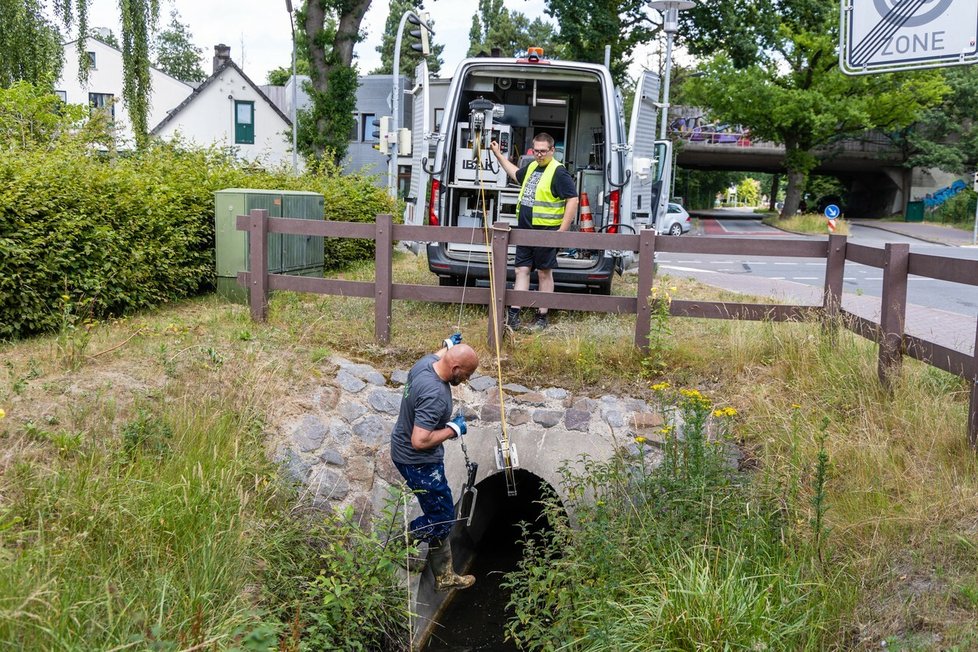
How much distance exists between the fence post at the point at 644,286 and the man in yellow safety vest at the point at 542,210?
985mm

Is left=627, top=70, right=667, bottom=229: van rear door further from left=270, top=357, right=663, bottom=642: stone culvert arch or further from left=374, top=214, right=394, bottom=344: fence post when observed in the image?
left=270, top=357, right=663, bottom=642: stone culvert arch

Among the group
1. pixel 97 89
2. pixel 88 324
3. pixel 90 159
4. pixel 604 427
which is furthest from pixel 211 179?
pixel 97 89

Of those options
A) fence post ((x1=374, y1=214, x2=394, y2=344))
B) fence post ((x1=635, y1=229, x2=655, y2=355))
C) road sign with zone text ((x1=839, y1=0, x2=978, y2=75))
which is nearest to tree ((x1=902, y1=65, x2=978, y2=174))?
fence post ((x1=635, y1=229, x2=655, y2=355))

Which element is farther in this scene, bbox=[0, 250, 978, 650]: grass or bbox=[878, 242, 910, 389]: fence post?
bbox=[878, 242, 910, 389]: fence post

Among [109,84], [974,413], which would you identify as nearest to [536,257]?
[974,413]

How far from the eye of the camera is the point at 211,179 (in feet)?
32.2

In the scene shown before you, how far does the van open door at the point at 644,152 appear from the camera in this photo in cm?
840

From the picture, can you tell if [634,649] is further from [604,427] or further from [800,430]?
[604,427]

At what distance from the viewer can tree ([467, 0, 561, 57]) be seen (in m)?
69.1

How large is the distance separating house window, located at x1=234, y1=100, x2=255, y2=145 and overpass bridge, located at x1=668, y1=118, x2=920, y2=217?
20.0m

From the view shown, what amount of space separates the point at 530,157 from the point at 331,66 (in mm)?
13227

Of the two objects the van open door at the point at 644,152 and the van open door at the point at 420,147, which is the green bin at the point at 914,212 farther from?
the van open door at the point at 420,147

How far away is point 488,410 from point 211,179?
4663 millimetres

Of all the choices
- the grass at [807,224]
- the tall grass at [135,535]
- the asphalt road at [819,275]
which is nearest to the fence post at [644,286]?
the asphalt road at [819,275]
